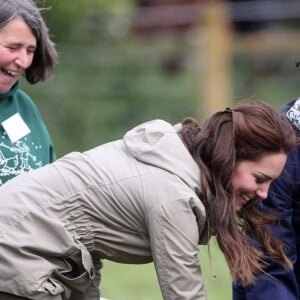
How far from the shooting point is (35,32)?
185 inches

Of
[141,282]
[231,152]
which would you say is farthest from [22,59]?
[141,282]

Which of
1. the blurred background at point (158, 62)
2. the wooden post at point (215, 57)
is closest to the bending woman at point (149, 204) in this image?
the blurred background at point (158, 62)

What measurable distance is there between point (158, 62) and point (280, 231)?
1308 cm

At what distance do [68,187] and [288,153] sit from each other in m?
0.78

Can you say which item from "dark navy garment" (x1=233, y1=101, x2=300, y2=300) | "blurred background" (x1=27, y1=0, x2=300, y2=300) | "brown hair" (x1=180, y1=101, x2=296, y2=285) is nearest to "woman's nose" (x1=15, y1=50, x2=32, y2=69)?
"brown hair" (x1=180, y1=101, x2=296, y2=285)

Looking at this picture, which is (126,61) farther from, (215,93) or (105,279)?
(105,279)

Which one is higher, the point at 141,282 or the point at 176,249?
the point at 176,249

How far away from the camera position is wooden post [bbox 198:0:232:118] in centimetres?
1614

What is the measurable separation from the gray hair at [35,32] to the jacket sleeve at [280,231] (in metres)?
1.16

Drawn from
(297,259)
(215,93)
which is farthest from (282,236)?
(215,93)

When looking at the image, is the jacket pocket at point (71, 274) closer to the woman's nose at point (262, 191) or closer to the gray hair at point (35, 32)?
the woman's nose at point (262, 191)

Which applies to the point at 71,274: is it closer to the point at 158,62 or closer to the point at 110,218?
the point at 110,218

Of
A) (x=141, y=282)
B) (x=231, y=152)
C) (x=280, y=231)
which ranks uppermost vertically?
(x=231, y=152)

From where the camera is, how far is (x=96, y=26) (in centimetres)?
1662
